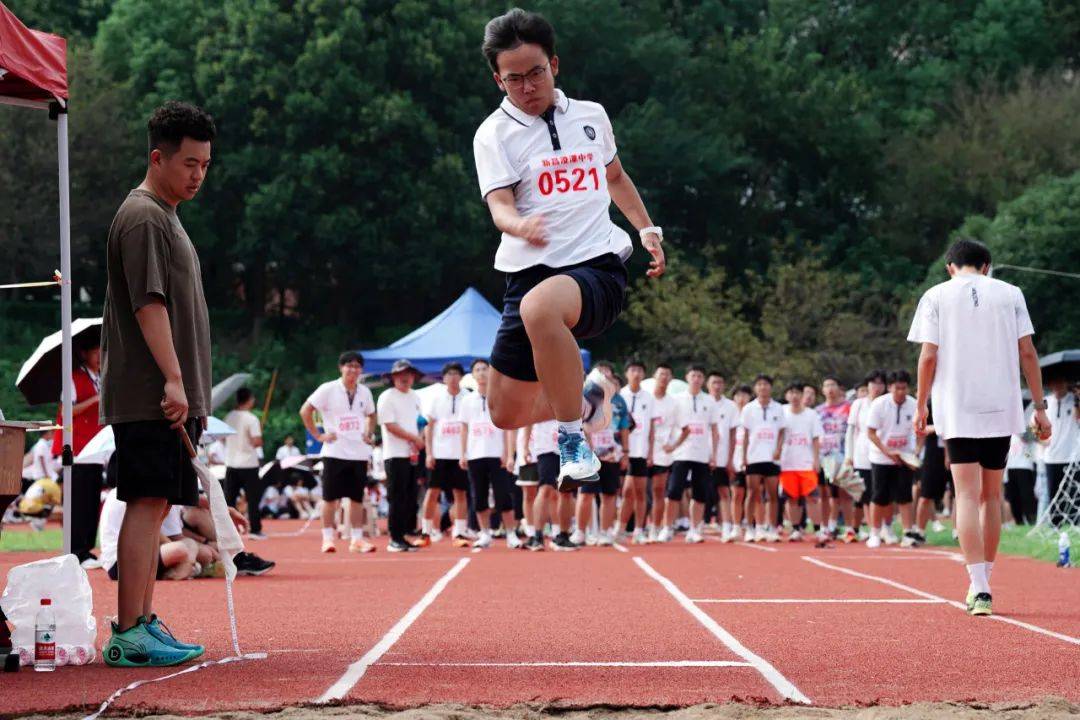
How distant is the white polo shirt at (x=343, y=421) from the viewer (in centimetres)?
1652

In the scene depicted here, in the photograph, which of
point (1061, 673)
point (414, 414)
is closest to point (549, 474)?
point (414, 414)

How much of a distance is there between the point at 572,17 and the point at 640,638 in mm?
39467

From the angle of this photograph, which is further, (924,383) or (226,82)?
(226,82)

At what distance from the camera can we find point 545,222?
6215 millimetres

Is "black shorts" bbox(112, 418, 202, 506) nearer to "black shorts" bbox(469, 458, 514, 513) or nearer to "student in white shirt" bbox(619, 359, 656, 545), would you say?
"black shorts" bbox(469, 458, 514, 513)

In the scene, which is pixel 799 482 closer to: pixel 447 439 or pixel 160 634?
pixel 447 439

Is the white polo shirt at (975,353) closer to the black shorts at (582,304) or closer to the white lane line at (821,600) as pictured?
the white lane line at (821,600)

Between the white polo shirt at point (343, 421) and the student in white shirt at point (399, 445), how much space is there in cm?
24

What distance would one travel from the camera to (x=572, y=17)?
148 ft

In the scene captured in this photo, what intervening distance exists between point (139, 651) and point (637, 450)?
13.1 meters

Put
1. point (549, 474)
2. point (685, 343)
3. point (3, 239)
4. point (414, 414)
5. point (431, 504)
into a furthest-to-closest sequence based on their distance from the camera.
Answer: point (685, 343) < point (3, 239) < point (431, 504) < point (414, 414) < point (549, 474)

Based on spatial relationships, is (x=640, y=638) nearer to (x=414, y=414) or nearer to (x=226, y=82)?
→ (x=414, y=414)

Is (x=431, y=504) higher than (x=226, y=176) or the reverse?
the reverse

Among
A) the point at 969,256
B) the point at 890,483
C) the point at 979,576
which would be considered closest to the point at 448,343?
the point at 890,483
